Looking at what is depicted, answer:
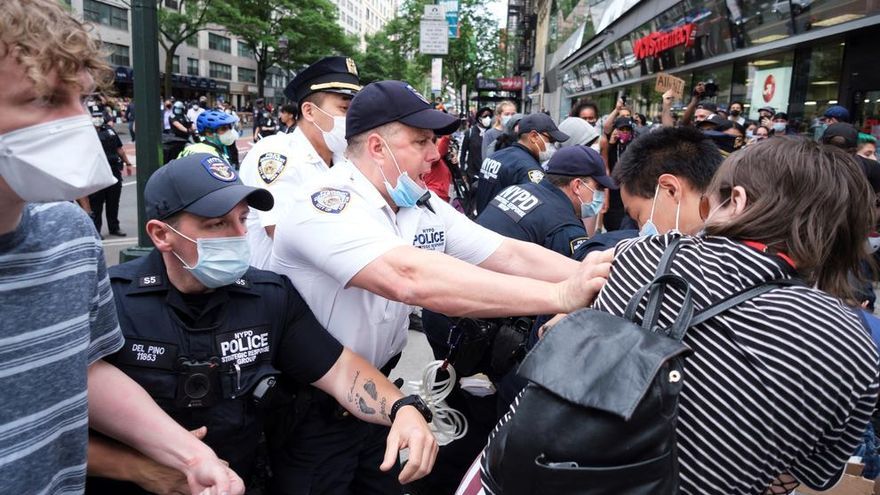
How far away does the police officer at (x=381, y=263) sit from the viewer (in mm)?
1805

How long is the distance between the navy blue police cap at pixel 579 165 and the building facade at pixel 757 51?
6174 mm

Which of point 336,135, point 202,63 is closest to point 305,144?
point 336,135

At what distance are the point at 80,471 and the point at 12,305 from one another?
49 cm

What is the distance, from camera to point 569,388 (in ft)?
3.80

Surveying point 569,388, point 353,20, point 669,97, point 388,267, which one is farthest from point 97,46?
point 353,20

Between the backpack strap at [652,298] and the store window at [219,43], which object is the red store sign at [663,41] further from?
the store window at [219,43]

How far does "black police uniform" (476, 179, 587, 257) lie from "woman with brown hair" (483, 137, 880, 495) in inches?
59.7

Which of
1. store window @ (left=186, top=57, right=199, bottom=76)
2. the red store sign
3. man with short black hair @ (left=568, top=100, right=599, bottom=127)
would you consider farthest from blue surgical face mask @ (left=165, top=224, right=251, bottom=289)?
store window @ (left=186, top=57, right=199, bottom=76)

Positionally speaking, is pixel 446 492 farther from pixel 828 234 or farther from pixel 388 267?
pixel 828 234

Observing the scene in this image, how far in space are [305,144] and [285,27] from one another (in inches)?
1860

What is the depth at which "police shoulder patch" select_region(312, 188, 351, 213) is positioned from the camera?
196cm

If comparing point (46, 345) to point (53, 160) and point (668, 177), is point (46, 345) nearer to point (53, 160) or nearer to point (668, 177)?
point (53, 160)

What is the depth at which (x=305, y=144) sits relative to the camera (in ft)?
13.2

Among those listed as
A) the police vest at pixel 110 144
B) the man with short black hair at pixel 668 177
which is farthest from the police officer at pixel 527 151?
the police vest at pixel 110 144
